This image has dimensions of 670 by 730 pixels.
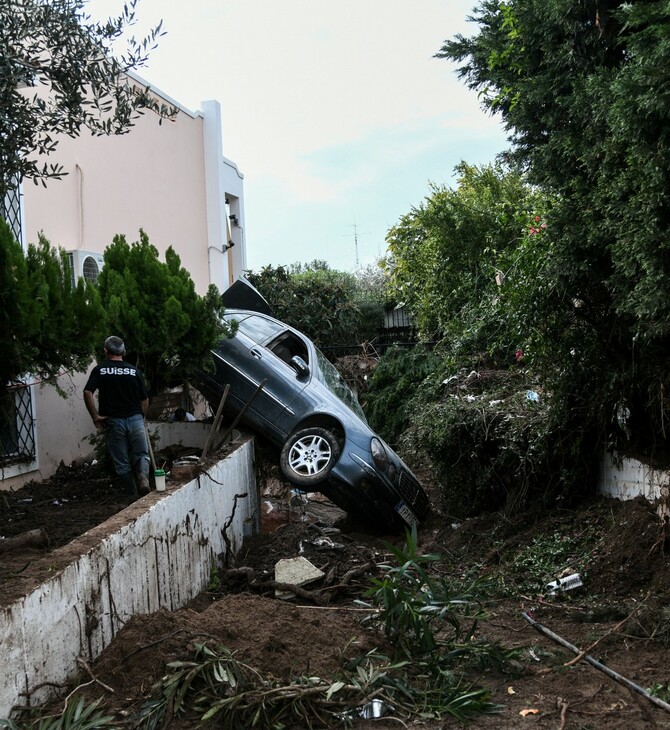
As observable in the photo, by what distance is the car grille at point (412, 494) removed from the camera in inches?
399


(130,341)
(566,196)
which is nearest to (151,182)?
(130,341)

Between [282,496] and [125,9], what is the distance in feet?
23.3

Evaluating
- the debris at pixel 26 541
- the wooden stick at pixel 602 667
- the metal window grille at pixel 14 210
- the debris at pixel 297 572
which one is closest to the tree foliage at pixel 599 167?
the wooden stick at pixel 602 667

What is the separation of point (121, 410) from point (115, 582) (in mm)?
3289

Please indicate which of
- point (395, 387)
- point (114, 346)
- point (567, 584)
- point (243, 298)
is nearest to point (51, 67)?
point (114, 346)

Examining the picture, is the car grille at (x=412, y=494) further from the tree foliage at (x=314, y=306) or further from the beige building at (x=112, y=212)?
the tree foliage at (x=314, y=306)

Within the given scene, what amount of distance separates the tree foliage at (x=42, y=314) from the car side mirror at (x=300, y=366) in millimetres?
4164

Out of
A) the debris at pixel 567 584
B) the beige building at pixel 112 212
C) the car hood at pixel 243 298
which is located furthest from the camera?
the car hood at pixel 243 298

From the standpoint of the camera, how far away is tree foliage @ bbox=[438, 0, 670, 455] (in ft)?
17.6

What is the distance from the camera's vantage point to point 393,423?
15086 millimetres

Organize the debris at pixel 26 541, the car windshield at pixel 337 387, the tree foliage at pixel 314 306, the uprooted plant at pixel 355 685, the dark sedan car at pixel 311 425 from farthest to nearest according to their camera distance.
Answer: the tree foliage at pixel 314 306, the car windshield at pixel 337 387, the dark sedan car at pixel 311 425, the debris at pixel 26 541, the uprooted plant at pixel 355 685

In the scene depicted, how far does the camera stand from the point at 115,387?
8.35m

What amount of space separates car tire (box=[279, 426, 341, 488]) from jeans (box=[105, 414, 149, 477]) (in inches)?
80.1

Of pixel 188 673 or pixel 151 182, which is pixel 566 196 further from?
pixel 151 182
